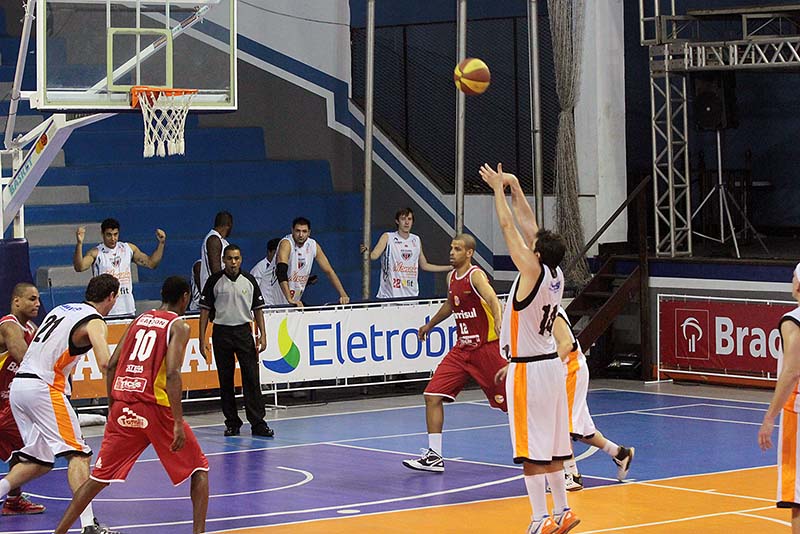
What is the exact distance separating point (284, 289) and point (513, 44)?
789 centimetres

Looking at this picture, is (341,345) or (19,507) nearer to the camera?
(19,507)

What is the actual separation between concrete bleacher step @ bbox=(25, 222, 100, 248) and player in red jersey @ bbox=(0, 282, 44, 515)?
8641 millimetres

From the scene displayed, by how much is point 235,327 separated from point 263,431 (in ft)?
3.58

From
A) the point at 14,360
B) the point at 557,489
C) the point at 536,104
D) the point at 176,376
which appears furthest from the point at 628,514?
the point at 536,104

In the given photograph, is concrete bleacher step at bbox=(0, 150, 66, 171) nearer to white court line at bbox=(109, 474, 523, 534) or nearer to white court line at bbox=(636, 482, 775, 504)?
white court line at bbox=(109, 474, 523, 534)

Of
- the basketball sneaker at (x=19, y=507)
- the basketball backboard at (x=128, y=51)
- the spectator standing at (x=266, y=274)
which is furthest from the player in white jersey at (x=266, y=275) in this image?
the basketball sneaker at (x=19, y=507)

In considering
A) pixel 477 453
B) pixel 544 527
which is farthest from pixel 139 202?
pixel 544 527

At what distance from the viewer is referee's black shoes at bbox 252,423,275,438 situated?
14617 mm

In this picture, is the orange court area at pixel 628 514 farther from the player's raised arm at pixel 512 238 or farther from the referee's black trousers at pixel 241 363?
the referee's black trousers at pixel 241 363

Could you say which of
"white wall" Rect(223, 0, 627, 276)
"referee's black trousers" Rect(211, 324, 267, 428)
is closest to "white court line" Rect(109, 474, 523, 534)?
"referee's black trousers" Rect(211, 324, 267, 428)

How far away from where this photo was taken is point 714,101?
1952cm

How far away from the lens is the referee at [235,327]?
14.6 metres

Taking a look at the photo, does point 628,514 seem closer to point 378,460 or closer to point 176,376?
point 378,460

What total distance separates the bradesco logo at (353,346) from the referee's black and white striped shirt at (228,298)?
1.94m
